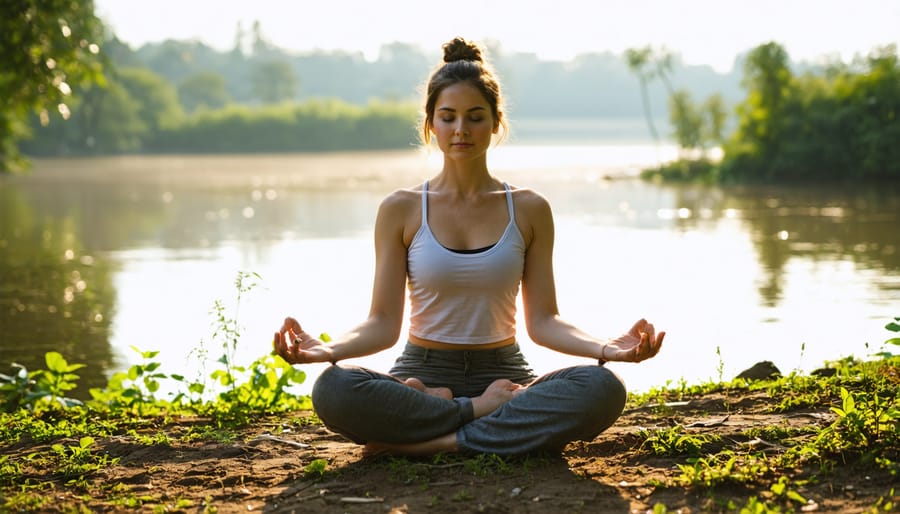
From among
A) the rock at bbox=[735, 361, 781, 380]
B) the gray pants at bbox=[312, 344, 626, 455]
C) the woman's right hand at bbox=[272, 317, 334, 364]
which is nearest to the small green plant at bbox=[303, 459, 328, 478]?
the gray pants at bbox=[312, 344, 626, 455]

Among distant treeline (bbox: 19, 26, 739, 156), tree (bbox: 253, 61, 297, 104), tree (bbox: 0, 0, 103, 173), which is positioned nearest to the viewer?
tree (bbox: 0, 0, 103, 173)

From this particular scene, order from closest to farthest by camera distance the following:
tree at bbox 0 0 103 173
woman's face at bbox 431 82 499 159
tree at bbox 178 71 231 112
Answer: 1. woman's face at bbox 431 82 499 159
2. tree at bbox 0 0 103 173
3. tree at bbox 178 71 231 112

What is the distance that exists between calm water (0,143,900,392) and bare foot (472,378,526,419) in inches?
44.1

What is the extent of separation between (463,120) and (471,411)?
36.8 inches

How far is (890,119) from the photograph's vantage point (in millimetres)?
25250

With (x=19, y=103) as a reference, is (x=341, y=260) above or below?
below

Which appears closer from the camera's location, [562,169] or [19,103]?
[19,103]

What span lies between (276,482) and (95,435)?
1011 millimetres

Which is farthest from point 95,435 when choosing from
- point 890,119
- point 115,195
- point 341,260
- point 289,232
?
point 890,119

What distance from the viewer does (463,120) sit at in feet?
11.3

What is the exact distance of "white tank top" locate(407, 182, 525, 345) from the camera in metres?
3.38

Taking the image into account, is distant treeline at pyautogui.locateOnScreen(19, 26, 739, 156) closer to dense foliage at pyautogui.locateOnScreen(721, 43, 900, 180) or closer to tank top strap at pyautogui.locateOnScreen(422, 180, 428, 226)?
tank top strap at pyautogui.locateOnScreen(422, 180, 428, 226)

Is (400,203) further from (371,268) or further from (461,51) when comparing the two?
(371,268)

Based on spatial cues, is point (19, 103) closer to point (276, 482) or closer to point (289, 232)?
point (276, 482)
